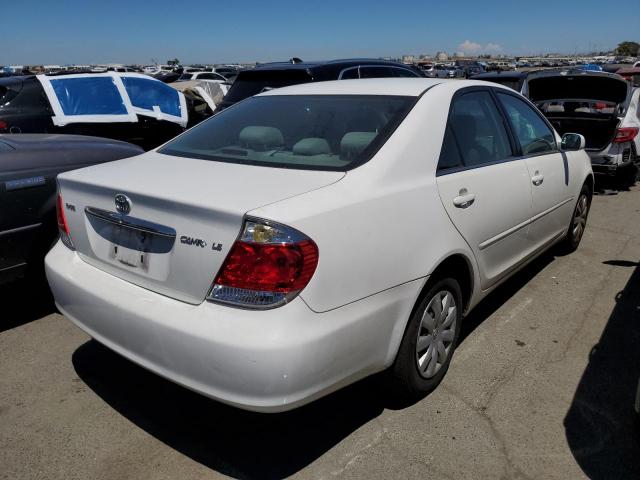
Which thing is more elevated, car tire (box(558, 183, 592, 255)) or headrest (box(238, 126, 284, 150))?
headrest (box(238, 126, 284, 150))

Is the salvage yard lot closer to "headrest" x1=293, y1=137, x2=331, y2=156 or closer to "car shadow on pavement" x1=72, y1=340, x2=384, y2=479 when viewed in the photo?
"car shadow on pavement" x1=72, y1=340, x2=384, y2=479

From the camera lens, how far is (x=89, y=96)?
7230 millimetres

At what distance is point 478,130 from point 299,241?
1778 mm

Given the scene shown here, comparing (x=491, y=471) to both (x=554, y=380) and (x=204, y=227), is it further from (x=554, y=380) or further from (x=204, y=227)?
(x=204, y=227)

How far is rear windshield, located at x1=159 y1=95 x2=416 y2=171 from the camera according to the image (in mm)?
2600

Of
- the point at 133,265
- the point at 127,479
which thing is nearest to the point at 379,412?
the point at 127,479

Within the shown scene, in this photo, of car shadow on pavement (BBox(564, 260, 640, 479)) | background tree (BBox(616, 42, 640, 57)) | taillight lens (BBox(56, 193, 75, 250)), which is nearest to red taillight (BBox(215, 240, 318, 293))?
taillight lens (BBox(56, 193, 75, 250))

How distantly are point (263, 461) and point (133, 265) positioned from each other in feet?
3.37

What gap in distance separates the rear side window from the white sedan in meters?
4.50

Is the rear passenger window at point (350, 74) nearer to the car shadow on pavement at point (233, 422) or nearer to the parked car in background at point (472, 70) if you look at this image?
the car shadow on pavement at point (233, 422)

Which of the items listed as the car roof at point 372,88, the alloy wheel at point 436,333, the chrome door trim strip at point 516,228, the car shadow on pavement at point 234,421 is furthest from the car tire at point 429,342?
the car roof at point 372,88

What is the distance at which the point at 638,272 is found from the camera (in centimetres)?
439

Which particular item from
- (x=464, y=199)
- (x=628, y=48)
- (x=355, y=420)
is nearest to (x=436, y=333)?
(x=355, y=420)

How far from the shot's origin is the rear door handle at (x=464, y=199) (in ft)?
9.07
